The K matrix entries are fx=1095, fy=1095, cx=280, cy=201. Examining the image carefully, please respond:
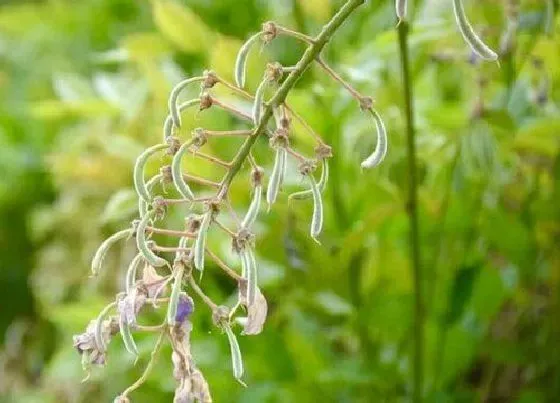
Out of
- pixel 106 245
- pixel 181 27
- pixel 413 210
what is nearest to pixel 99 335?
pixel 106 245

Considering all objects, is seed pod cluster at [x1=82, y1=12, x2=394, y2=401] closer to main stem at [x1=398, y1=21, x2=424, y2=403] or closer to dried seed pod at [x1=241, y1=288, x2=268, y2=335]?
dried seed pod at [x1=241, y1=288, x2=268, y2=335]

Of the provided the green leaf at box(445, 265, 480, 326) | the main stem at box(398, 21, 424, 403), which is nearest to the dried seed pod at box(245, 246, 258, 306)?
the main stem at box(398, 21, 424, 403)

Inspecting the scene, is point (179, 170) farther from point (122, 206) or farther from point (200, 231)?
point (122, 206)

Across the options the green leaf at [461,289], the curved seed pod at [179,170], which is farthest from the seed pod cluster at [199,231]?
the green leaf at [461,289]

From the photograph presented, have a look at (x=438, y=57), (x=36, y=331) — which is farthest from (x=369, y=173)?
(x=36, y=331)

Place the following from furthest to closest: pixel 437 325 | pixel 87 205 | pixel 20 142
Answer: pixel 20 142 < pixel 87 205 < pixel 437 325

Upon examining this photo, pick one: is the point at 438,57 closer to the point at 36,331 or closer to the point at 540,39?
the point at 540,39
